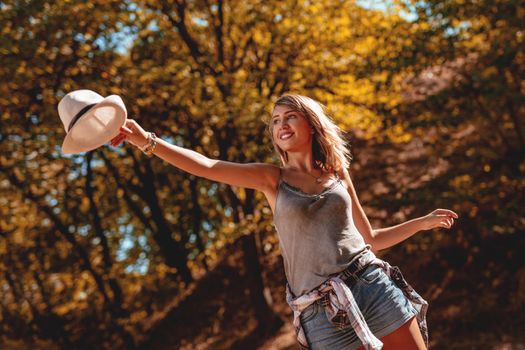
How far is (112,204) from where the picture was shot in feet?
48.4

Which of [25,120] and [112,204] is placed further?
[112,204]

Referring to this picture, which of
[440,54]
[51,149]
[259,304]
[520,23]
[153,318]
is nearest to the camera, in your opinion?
[520,23]

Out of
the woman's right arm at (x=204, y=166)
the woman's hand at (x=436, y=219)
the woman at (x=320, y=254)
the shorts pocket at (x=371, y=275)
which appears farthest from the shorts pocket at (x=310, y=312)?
the woman's hand at (x=436, y=219)

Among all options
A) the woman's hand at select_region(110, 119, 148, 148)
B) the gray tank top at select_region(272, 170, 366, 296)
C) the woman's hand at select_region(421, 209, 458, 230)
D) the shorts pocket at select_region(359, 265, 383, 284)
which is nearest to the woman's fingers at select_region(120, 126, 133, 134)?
the woman's hand at select_region(110, 119, 148, 148)

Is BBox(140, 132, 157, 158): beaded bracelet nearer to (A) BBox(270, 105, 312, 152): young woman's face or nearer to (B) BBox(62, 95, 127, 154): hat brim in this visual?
(B) BBox(62, 95, 127, 154): hat brim

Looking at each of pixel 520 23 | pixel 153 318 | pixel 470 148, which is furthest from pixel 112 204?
pixel 520 23

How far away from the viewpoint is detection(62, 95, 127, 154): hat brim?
7.87ft

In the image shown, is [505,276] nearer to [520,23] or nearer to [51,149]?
[520,23]

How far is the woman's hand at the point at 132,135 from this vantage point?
2.48 meters

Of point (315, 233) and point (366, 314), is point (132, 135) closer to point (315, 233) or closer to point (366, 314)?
point (315, 233)

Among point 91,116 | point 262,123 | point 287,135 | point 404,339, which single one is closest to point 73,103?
point 91,116

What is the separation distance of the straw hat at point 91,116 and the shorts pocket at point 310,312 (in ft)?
3.61

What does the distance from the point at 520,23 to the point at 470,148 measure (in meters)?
2.68

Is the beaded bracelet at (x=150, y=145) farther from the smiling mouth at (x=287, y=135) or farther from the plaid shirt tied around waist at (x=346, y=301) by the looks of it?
the plaid shirt tied around waist at (x=346, y=301)
